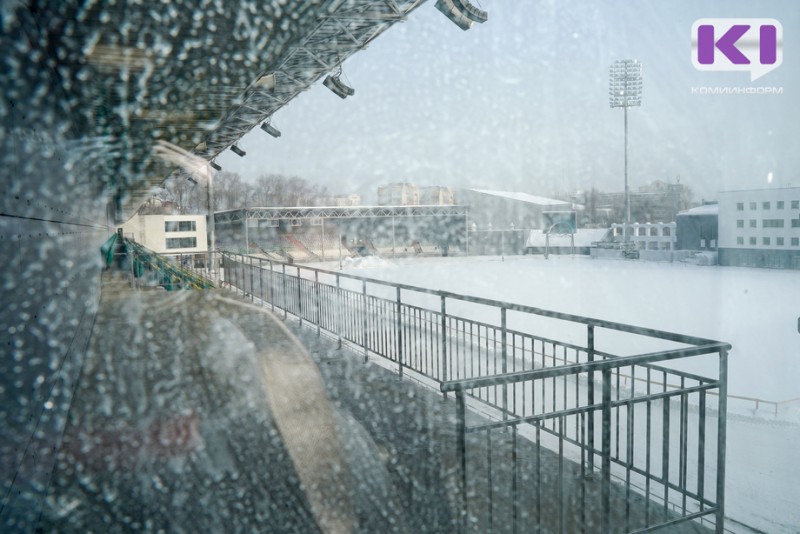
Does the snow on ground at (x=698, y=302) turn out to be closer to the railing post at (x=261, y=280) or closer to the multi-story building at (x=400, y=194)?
the railing post at (x=261, y=280)

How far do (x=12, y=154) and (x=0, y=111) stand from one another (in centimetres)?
22

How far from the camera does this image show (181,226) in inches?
1045

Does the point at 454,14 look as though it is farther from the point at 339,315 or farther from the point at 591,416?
the point at 591,416

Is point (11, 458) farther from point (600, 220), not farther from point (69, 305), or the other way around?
point (600, 220)

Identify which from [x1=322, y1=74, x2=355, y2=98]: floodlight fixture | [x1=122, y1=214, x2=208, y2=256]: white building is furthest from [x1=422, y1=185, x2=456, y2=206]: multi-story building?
[x1=322, y1=74, x2=355, y2=98]: floodlight fixture

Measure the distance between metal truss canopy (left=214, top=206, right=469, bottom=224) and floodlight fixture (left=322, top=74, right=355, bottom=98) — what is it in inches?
1095

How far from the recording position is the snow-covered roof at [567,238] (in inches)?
1855

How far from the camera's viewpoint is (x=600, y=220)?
55000 millimetres

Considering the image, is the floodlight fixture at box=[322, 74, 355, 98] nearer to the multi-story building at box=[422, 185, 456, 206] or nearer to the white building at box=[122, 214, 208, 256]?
the white building at box=[122, 214, 208, 256]

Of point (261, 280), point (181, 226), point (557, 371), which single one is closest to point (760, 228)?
point (181, 226)

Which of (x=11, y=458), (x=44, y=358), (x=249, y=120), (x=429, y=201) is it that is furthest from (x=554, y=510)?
(x=429, y=201)

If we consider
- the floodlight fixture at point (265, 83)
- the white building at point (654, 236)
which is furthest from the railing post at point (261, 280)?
the white building at point (654, 236)

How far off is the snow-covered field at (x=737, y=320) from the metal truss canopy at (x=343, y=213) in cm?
924

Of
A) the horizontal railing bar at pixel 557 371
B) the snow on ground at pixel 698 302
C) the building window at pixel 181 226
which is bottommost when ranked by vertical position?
the snow on ground at pixel 698 302
